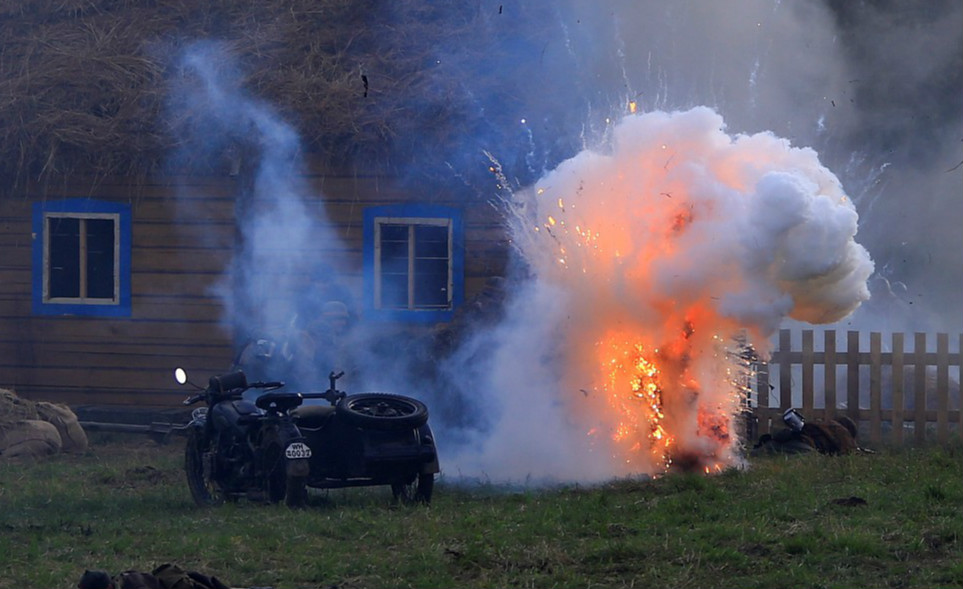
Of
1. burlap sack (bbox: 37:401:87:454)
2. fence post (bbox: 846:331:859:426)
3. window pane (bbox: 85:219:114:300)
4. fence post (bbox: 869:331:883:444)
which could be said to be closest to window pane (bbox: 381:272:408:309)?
window pane (bbox: 85:219:114:300)

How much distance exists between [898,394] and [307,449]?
685cm

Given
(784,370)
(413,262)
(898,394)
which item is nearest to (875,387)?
(898,394)

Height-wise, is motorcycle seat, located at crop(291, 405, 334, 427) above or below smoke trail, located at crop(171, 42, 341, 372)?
below

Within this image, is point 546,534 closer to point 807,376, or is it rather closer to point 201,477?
point 201,477

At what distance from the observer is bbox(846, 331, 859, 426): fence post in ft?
42.5

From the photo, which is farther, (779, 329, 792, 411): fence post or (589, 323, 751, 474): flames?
(779, 329, 792, 411): fence post

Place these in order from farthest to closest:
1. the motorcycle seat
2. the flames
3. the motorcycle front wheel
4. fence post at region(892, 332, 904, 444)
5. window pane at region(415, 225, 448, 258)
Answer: window pane at region(415, 225, 448, 258), fence post at region(892, 332, 904, 444), the flames, the motorcycle front wheel, the motorcycle seat

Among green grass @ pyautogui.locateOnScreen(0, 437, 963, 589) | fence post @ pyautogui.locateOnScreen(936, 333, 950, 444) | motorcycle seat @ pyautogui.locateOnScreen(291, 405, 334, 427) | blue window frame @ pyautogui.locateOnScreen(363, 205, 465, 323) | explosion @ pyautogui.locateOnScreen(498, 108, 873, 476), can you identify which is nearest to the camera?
green grass @ pyautogui.locateOnScreen(0, 437, 963, 589)

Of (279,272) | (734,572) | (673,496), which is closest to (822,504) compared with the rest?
(673,496)

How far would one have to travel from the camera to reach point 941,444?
1246cm

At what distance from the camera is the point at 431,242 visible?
579 inches

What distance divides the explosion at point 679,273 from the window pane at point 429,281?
3.41 m

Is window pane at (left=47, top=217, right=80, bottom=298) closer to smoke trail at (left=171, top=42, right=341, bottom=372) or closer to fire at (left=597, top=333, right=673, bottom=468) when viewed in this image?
smoke trail at (left=171, top=42, right=341, bottom=372)

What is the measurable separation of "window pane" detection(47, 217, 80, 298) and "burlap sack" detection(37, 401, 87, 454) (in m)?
2.22
